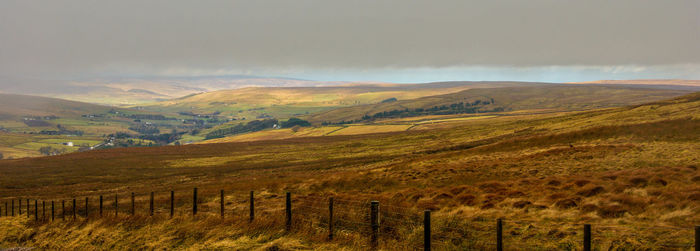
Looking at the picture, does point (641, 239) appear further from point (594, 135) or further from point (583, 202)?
point (594, 135)

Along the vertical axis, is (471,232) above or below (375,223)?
below

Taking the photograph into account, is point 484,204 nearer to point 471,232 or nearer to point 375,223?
point 471,232

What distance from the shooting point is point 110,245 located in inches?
684

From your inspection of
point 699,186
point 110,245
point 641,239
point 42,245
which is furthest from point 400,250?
point 699,186

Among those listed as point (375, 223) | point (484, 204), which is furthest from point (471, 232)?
point (484, 204)

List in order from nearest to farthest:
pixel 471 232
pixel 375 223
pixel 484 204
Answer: pixel 375 223 < pixel 471 232 < pixel 484 204

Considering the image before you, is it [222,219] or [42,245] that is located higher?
[222,219]

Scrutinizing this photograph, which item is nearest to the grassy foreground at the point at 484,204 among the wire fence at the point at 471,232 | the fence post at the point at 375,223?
the wire fence at the point at 471,232

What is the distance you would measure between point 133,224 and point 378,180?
23392 millimetres

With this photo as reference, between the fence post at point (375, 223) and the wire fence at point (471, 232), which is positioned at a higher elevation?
the fence post at point (375, 223)

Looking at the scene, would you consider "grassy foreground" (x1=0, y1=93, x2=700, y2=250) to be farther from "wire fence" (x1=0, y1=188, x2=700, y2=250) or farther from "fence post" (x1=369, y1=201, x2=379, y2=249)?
"fence post" (x1=369, y1=201, x2=379, y2=249)

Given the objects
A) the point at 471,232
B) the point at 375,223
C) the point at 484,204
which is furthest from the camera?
the point at 484,204

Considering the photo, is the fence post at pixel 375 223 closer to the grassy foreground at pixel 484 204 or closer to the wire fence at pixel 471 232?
the wire fence at pixel 471 232

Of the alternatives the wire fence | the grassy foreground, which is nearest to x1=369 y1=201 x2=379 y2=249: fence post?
the wire fence
